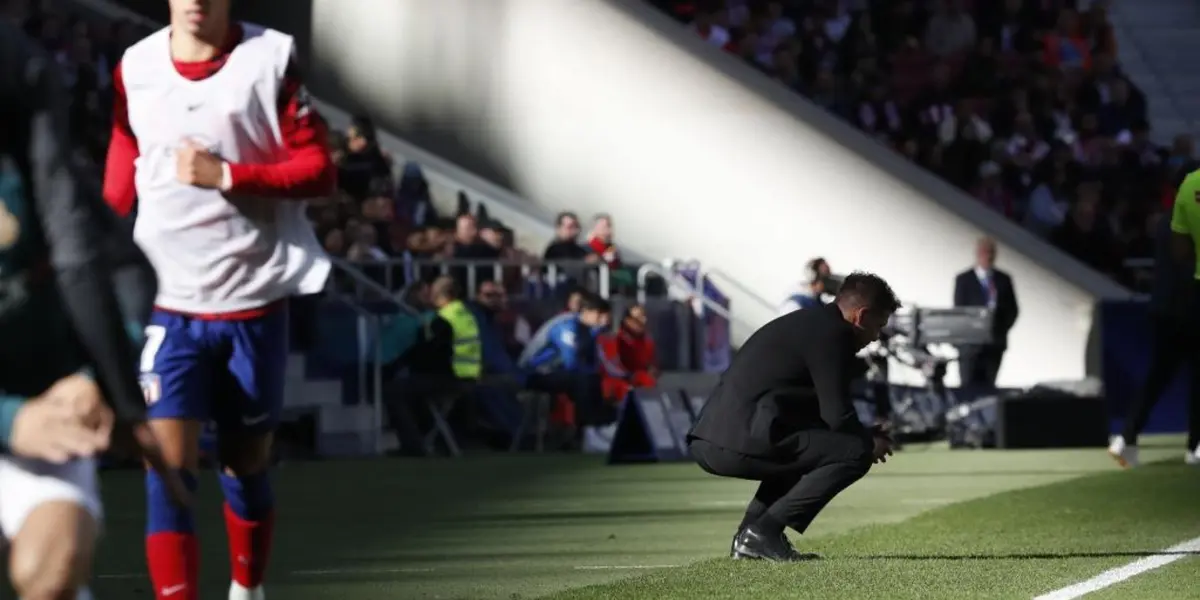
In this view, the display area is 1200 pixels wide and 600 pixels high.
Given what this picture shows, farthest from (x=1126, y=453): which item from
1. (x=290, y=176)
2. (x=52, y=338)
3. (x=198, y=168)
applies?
(x=52, y=338)

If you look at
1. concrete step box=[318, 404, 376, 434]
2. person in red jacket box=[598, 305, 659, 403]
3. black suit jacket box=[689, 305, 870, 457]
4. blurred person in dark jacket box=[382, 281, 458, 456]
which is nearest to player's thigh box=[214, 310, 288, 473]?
black suit jacket box=[689, 305, 870, 457]

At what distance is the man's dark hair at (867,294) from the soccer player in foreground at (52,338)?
20.1 ft

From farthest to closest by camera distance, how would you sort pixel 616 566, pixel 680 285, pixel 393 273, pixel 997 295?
1. pixel 680 285
2. pixel 997 295
3. pixel 393 273
4. pixel 616 566

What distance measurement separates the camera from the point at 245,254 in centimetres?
802

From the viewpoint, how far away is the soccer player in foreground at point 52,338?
4629 mm

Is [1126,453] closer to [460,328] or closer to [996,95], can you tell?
[460,328]

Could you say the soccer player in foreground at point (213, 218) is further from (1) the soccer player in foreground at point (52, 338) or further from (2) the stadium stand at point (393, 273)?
(2) the stadium stand at point (393, 273)

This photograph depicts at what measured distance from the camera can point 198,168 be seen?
770 centimetres

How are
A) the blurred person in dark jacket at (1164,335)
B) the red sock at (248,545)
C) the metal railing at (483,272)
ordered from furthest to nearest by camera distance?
the metal railing at (483,272) < the blurred person in dark jacket at (1164,335) < the red sock at (248,545)

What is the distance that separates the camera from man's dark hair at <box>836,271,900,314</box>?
35.2 ft

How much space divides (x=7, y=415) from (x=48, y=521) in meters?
0.20

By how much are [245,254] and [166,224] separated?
0.26 metres

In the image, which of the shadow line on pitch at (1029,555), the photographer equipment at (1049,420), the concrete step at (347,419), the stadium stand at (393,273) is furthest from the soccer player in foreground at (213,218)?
the photographer equipment at (1049,420)

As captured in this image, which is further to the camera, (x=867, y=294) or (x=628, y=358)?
(x=628, y=358)
